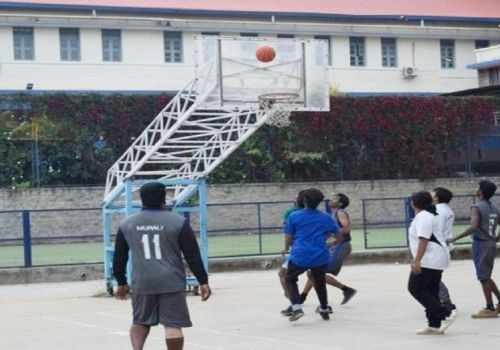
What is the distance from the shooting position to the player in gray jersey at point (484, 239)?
13977mm

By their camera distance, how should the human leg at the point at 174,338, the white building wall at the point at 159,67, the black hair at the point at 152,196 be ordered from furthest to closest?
the white building wall at the point at 159,67, the black hair at the point at 152,196, the human leg at the point at 174,338

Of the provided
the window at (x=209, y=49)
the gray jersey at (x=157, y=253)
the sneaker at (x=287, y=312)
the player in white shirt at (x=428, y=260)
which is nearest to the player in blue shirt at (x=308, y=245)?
the sneaker at (x=287, y=312)

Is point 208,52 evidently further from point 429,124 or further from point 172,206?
point 429,124

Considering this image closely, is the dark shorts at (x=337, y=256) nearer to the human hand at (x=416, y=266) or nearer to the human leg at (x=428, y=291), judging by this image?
the human leg at (x=428, y=291)

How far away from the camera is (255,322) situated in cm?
1453

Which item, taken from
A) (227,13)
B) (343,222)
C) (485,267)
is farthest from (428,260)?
(227,13)

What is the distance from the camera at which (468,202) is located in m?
39.5

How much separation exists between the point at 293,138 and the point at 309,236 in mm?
27204

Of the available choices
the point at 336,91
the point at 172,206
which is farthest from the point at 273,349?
the point at 336,91

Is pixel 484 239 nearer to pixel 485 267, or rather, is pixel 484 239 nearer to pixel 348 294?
pixel 485 267

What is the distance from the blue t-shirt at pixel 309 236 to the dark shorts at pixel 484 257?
1906mm

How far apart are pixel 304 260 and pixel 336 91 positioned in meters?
35.0

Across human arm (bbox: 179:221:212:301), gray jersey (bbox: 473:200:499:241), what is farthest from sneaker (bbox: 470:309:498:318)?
human arm (bbox: 179:221:212:301)

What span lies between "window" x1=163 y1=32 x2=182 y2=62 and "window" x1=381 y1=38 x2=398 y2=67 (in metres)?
10.9
